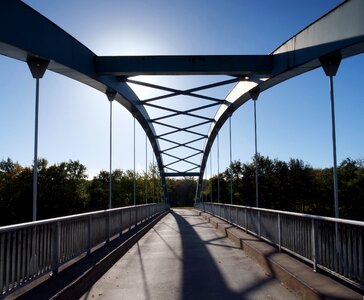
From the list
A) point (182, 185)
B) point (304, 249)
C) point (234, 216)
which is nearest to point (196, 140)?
point (234, 216)

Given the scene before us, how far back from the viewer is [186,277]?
6945 millimetres

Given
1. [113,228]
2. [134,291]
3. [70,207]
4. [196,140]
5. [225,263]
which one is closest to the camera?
[134,291]

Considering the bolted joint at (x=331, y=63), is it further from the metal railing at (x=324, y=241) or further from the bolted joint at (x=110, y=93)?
the bolted joint at (x=110, y=93)

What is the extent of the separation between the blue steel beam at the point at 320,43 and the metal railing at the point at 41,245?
19.9 feet

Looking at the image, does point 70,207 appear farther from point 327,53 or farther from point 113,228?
point 327,53

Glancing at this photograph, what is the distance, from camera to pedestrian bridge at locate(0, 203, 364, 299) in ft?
15.9

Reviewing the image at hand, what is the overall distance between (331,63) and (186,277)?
18.4 ft

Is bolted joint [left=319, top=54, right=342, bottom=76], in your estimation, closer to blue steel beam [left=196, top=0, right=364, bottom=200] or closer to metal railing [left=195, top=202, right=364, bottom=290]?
blue steel beam [left=196, top=0, right=364, bottom=200]

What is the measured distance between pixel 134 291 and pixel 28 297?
174cm

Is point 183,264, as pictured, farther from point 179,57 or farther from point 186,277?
point 179,57

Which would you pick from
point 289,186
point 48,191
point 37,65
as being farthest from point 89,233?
point 289,186

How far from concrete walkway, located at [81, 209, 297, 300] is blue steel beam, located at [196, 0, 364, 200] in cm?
471

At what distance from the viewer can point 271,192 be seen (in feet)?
208

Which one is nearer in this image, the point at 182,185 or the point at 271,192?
the point at 271,192
